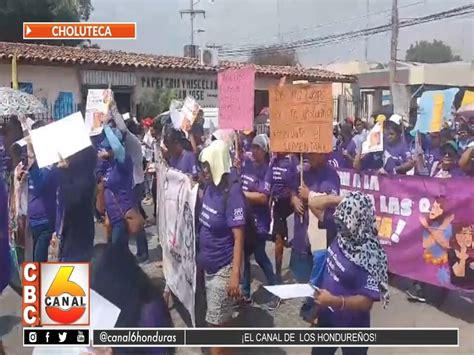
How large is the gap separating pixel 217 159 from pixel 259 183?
138 cm

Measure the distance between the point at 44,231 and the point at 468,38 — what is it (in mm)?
2310

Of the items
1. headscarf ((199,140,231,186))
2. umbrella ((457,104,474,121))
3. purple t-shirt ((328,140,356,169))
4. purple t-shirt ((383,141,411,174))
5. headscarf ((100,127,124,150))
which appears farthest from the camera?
purple t-shirt ((383,141,411,174))

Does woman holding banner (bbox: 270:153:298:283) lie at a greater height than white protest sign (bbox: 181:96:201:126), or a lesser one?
lesser

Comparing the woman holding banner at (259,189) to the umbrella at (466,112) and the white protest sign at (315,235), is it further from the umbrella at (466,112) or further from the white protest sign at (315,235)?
the umbrella at (466,112)

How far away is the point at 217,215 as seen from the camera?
3330mm

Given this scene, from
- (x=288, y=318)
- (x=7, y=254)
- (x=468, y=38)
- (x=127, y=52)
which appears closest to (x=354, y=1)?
(x=468, y=38)

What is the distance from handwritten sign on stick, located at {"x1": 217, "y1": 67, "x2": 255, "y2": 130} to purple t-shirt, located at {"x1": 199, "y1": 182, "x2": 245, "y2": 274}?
0.30 metres

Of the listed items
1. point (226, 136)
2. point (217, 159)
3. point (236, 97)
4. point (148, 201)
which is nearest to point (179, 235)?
point (226, 136)

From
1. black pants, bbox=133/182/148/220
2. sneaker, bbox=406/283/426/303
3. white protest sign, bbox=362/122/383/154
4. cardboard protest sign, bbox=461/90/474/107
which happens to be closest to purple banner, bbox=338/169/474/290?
sneaker, bbox=406/283/426/303

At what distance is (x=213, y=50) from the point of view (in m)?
2.93

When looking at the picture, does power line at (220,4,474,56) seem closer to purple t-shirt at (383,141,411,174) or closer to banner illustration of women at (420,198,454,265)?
banner illustration of women at (420,198,454,265)

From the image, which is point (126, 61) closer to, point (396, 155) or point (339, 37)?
point (339, 37)

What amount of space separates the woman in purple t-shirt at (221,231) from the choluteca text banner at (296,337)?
24cm

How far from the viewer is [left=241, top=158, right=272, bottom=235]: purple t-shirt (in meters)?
4.53
